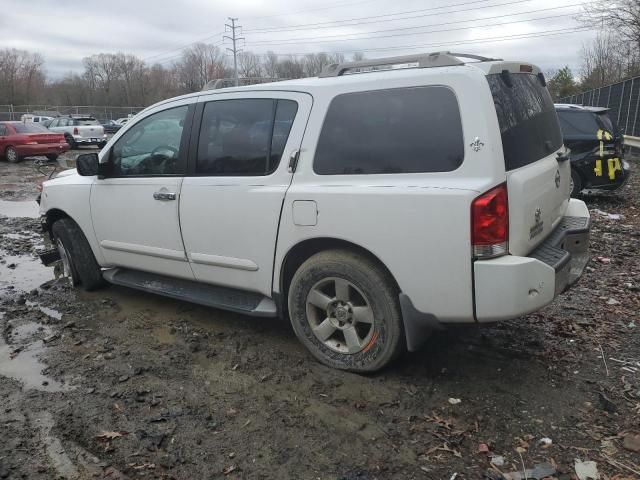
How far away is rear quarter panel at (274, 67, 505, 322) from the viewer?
2807 mm

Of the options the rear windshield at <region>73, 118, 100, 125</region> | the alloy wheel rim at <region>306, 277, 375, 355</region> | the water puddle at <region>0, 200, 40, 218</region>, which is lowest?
the alloy wheel rim at <region>306, 277, 375, 355</region>

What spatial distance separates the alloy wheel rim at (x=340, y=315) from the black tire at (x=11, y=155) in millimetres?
19765

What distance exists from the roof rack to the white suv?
10 millimetres

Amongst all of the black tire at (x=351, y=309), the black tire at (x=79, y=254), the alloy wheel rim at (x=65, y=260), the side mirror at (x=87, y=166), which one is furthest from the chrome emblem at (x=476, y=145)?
the alloy wheel rim at (x=65, y=260)

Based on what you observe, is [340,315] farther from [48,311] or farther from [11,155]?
[11,155]

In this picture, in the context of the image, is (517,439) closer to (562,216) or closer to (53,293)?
(562,216)

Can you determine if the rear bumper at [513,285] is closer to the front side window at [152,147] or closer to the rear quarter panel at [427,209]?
the rear quarter panel at [427,209]

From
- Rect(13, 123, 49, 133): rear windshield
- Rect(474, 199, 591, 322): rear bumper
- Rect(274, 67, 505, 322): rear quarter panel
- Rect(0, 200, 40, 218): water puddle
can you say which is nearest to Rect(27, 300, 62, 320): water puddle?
Rect(274, 67, 505, 322): rear quarter panel

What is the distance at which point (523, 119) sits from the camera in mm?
3217

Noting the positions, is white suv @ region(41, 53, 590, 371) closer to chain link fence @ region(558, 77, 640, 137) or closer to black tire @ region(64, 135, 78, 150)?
chain link fence @ region(558, 77, 640, 137)

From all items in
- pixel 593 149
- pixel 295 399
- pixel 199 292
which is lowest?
pixel 295 399

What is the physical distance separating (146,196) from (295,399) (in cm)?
209

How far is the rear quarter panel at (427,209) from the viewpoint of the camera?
281cm

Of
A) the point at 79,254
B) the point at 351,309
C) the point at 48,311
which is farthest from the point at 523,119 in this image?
the point at 48,311
